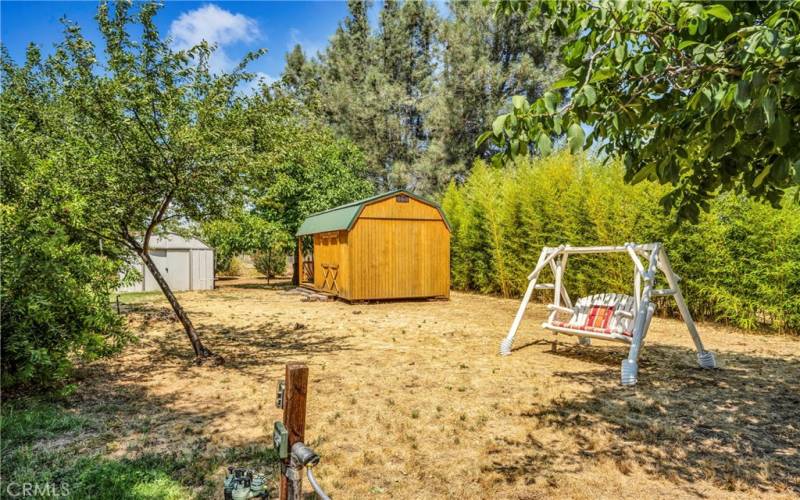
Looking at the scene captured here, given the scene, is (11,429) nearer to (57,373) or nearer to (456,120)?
(57,373)

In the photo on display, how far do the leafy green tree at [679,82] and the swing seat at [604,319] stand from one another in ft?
9.66

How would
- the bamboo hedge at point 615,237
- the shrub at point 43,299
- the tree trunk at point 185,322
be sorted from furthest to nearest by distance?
the bamboo hedge at point 615,237, the tree trunk at point 185,322, the shrub at point 43,299

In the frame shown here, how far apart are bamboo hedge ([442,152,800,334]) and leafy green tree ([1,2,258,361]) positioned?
3505mm

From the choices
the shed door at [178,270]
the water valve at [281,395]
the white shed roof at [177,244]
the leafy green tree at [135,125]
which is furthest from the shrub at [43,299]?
the shed door at [178,270]

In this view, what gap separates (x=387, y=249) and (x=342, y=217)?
5.25 feet

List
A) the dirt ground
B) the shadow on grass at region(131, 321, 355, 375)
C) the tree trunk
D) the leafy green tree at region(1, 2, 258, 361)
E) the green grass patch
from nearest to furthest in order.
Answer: the green grass patch
the dirt ground
the leafy green tree at region(1, 2, 258, 361)
the tree trunk
the shadow on grass at region(131, 321, 355, 375)

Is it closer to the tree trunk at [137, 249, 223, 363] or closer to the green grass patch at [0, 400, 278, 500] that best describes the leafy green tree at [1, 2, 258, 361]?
the tree trunk at [137, 249, 223, 363]

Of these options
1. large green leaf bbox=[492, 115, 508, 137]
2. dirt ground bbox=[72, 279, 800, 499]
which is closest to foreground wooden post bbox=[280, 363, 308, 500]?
dirt ground bbox=[72, 279, 800, 499]

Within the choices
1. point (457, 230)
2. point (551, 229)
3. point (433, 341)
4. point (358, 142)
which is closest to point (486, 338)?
point (433, 341)

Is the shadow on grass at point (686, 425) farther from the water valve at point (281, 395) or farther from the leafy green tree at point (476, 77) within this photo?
the leafy green tree at point (476, 77)

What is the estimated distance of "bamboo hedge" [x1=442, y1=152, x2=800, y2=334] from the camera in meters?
7.45

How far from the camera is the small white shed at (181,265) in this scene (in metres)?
16.2

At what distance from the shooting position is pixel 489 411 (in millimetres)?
4039

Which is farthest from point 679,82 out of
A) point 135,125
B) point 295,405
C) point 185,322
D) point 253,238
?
point 253,238
